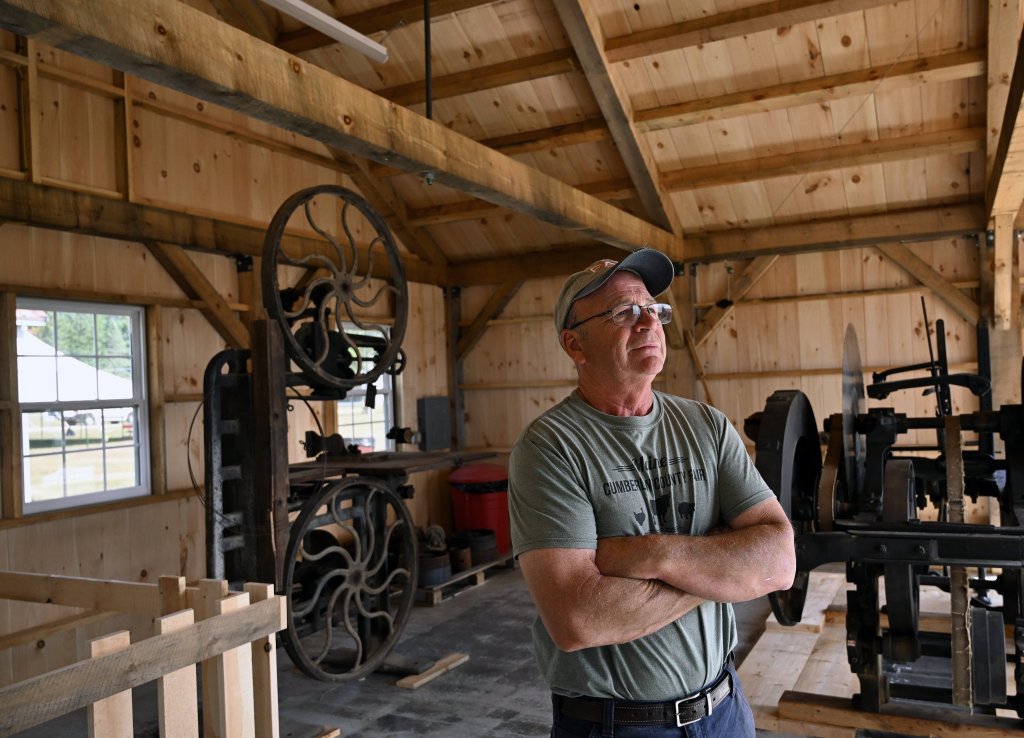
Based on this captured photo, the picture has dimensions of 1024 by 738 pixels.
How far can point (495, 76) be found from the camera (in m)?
6.30

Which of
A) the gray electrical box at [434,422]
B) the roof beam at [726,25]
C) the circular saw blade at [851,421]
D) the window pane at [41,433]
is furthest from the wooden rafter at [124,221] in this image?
the circular saw blade at [851,421]

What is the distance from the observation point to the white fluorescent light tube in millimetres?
3457

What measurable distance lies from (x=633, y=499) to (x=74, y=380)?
4.74 metres

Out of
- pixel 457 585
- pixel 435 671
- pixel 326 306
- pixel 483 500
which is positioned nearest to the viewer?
pixel 326 306

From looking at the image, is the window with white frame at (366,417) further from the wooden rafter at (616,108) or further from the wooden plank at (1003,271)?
the wooden plank at (1003,271)

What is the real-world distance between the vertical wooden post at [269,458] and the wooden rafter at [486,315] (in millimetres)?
4957

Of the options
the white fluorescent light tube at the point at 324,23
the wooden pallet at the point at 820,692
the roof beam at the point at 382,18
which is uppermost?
the roof beam at the point at 382,18

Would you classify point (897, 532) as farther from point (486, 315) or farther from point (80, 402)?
point (486, 315)

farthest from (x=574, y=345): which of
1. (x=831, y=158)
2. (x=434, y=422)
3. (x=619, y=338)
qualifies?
(x=434, y=422)

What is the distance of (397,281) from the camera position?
4.83m

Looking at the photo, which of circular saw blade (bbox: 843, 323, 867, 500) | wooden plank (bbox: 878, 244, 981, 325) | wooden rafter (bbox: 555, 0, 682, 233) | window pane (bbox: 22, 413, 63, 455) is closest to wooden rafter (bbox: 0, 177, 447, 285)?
window pane (bbox: 22, 413, 63, 455)

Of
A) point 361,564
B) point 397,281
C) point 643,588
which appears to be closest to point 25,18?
point 643,588

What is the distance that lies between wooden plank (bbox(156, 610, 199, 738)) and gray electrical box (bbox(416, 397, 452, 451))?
21.9ft

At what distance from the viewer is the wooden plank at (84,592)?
2.17 metres
